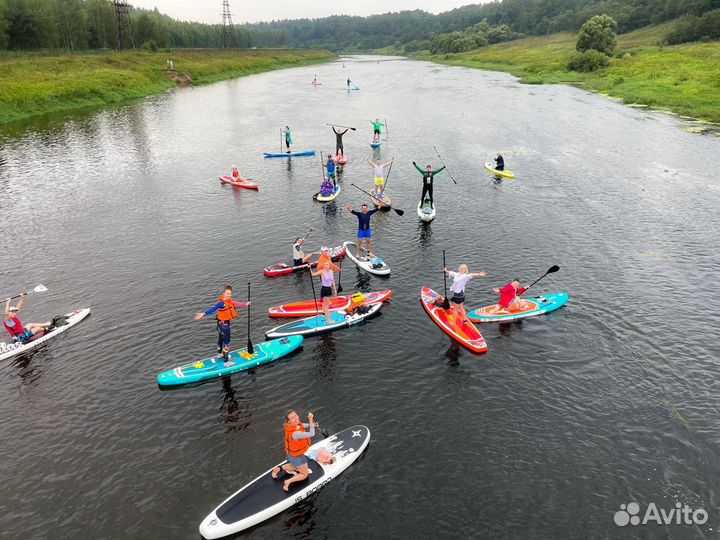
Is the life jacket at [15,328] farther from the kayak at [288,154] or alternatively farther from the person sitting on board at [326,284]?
the kayak at [288,154]

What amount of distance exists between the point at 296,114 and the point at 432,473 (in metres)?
72.3

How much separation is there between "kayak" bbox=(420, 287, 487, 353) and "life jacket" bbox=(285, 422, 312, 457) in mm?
8971

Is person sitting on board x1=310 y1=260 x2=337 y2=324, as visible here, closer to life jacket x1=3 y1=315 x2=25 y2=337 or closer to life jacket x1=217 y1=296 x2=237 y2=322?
life jacket x1=217 y1=296 x2=237 y2=322

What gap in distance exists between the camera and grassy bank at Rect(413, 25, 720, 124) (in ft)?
235

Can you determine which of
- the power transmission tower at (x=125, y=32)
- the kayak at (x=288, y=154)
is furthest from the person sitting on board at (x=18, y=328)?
the power transmission tower at (x=125, y=32)

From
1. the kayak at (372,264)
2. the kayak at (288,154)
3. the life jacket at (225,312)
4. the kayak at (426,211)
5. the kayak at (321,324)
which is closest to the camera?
the life jacket at (225,312)

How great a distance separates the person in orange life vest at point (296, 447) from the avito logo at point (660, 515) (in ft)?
28.3

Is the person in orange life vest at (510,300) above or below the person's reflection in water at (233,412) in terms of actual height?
above

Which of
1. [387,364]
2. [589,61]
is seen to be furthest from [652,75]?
[387,364]

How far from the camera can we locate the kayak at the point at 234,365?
17453 mm

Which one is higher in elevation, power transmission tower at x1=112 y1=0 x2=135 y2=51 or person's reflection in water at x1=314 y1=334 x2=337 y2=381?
power transmission tower at x1=112 y1=0 x2=135 y2=51

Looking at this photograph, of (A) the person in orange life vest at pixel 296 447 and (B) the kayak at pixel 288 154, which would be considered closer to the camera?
(A) the person in orange life vest at pixel 296 447

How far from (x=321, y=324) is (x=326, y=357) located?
1942 millimetres

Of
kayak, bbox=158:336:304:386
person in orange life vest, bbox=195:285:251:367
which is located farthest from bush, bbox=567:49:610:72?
person in orange life vest, bbox=195:285:251:367
